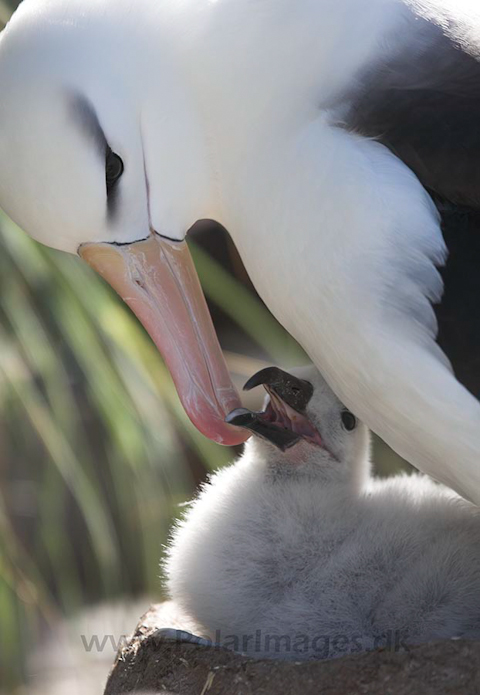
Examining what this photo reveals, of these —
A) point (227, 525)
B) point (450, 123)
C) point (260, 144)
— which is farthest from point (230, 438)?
point (450, 123)

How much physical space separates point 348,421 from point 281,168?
79 centimetres

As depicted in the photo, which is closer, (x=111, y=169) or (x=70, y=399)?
(x=111, y=169)

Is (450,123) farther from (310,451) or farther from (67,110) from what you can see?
(310,451)

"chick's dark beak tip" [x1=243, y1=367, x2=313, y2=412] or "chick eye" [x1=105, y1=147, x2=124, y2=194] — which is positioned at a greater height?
"chick eye" [x1=105, y1=147, x2=124, y2=194]

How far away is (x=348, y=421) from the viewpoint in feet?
8.34

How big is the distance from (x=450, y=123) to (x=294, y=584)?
2.92ft

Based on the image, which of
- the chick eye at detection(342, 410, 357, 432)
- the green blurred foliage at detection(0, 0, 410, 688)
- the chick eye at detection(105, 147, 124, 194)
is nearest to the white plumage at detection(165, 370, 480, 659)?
the chick eye at detection(342, 410, 357, 432)

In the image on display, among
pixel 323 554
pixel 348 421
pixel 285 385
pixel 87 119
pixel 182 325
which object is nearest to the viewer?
pixel 87 119

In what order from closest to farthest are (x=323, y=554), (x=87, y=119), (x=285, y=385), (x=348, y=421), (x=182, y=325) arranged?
(x=87, y=119), (x=182, y=325), (x=323, y=554), (x=285, y=385), (x=348, y=421)

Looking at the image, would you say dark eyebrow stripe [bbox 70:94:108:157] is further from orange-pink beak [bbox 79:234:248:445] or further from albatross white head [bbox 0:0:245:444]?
orange-pink beak [bbox 79:234:248:445]

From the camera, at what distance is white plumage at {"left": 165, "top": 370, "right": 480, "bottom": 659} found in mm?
2090

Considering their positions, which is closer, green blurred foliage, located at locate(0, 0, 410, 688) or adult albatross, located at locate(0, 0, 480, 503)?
adult albatross, located at locate(0, 0, 480, 503)

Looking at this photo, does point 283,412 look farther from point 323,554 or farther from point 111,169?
point 111,169

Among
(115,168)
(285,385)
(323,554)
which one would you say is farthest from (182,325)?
(323,554)
